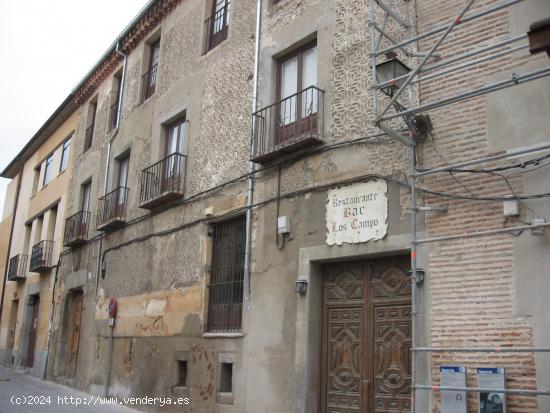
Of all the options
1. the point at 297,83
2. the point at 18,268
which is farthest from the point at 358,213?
the point at 18,268

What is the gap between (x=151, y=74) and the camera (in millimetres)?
14672

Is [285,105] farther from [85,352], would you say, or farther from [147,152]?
[85,352]

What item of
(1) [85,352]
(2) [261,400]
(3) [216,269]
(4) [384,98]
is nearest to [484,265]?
(4) [384,98]

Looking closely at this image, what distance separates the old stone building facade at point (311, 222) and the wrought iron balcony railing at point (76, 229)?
59.9 inches

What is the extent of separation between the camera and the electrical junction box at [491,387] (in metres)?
5.89

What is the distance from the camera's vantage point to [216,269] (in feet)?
34.3

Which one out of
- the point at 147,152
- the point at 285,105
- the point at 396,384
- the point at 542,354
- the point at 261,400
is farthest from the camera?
the point at 147,152

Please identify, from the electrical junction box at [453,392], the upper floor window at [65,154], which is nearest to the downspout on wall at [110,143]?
the upper floor window at [65,154]

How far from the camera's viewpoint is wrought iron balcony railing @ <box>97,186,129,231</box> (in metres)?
13.7

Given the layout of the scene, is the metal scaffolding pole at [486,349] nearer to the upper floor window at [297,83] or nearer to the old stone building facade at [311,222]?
the old stone building facade at [311,222]

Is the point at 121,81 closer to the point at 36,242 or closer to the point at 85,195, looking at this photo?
the point at 85,195

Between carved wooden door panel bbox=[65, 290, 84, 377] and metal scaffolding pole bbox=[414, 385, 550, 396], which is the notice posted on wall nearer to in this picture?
metal scaffolding pole bbox=[414, 385, 550, 396]

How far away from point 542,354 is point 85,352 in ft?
37.4

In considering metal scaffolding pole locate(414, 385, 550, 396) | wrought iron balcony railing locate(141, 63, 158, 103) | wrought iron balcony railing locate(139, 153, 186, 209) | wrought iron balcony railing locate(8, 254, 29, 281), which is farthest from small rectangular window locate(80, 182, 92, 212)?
metal scaffolding pole locate(414, 385, 550, 396)
